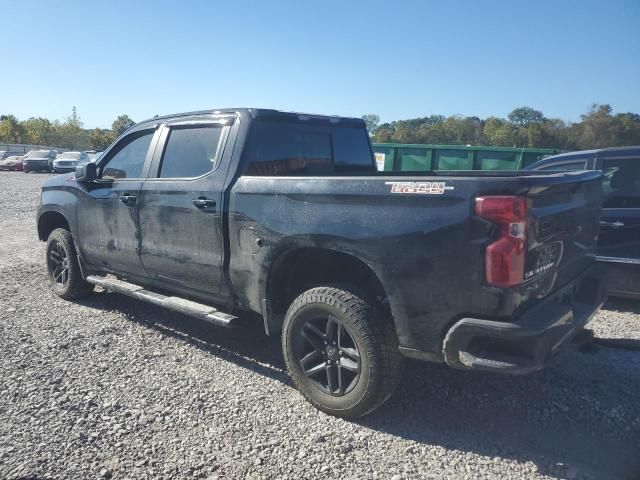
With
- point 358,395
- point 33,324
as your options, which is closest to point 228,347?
point 358,395

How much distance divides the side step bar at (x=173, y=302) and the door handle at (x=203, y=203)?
81 cm

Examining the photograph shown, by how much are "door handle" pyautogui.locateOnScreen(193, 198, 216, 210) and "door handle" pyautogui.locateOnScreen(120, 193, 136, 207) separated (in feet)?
2.94

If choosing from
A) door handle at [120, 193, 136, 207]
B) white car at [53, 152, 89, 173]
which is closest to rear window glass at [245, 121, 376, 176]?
door handle at [120, 193, 136, 207]

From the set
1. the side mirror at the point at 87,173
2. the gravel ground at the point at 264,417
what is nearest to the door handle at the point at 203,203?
the gravel ground at the point at 264,417

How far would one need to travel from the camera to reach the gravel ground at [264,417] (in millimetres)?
2736

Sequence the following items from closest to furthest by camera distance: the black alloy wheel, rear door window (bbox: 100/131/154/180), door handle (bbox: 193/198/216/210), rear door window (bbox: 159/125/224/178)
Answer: the black alloy wheel, door handle (bbox: 193/198/216/210), rear door window (bbox: 159/125/224/178), rear door window (bbox: 100/131/154/180)

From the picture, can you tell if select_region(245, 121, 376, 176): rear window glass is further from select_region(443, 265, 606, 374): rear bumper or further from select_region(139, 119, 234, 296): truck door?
select_region(443, 265, 606, 374): rear bumper

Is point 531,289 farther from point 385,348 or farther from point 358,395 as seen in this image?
point 358,395

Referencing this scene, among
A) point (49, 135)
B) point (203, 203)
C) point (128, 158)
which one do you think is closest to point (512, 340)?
point (203, 203)

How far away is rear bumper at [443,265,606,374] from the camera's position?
2.49m

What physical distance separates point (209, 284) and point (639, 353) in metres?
3.57

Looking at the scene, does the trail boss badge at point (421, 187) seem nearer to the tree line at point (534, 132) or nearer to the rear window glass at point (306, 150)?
the rear window glass at point (306, 150)

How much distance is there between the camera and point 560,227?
2.90 m

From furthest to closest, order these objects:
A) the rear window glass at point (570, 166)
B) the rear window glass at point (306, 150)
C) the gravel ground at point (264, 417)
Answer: the rear window glass at point (570, 166)
the rear window glass at point (306, 150)
the gravel ground at point (264, 417)
